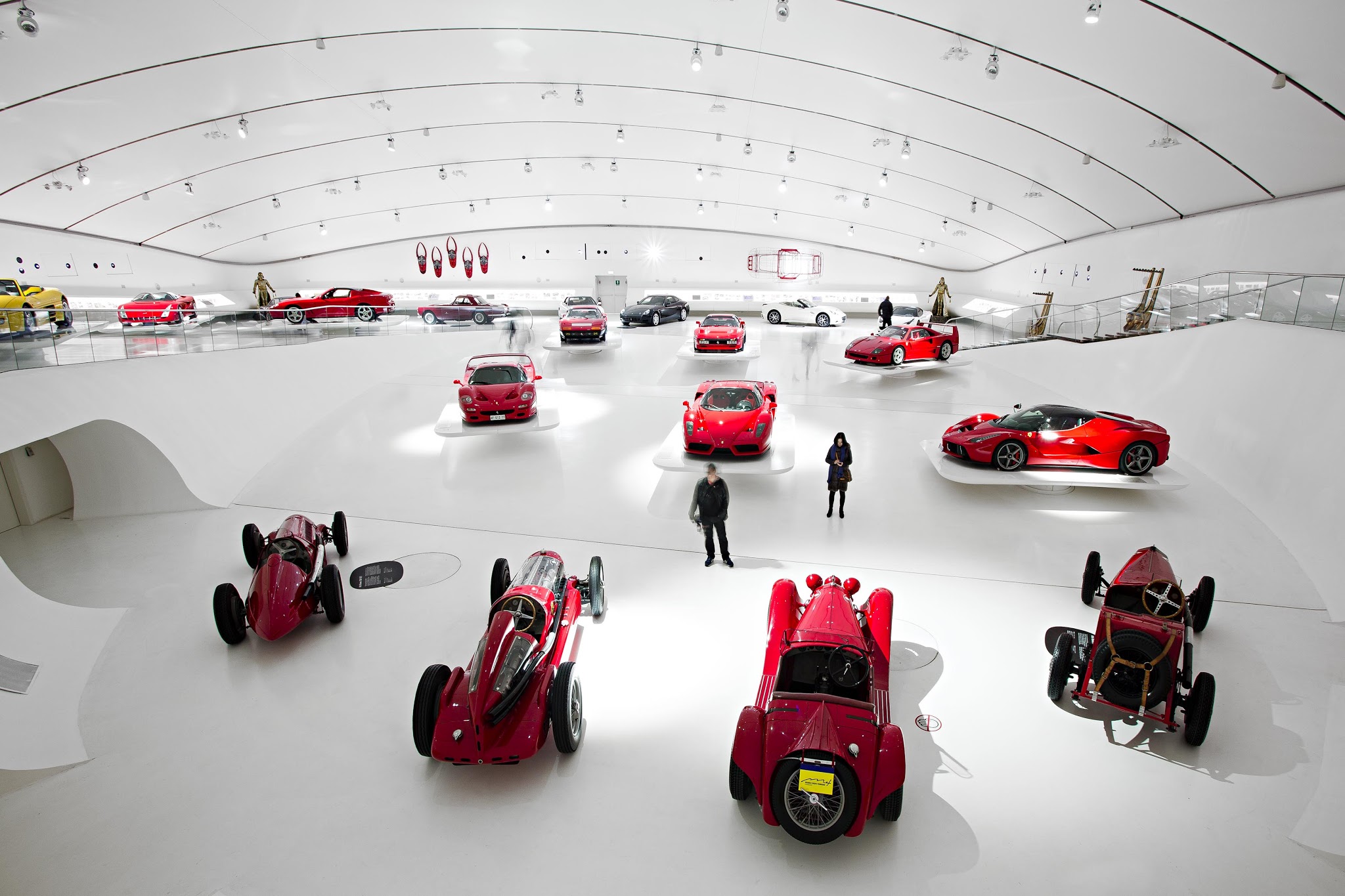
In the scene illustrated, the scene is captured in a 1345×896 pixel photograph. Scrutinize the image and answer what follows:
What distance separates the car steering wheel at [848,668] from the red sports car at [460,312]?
1871 centimetres

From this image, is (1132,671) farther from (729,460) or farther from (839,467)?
(729,460)

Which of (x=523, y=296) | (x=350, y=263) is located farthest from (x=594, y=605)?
(x=350, y=263)

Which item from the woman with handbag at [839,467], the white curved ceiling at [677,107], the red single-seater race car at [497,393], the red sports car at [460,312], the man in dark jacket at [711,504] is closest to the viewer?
the man in dark jacket at [711,504]

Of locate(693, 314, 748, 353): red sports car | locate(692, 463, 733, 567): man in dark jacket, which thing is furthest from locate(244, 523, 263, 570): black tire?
locate(693, 314, 748, 353): red sports car

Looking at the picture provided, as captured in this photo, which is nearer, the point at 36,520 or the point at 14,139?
the point at 36,520

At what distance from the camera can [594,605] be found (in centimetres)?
632

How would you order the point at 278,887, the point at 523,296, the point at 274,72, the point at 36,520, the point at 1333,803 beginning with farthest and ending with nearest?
the point at 523,296, the point at 274,72, the point at 36,520, the point at 1333,803, the point at 278,887

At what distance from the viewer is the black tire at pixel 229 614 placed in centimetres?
592

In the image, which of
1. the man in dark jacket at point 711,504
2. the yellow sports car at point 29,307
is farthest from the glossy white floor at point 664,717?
the yellow sports car at point 29,307

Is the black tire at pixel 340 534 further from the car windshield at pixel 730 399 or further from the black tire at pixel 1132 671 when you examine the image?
the black tire at pixel 1132 671

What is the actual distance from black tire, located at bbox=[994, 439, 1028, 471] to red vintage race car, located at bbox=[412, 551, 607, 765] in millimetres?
6964

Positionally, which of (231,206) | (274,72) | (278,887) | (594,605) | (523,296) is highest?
(274,72)

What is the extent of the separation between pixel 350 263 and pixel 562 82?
19.7 m

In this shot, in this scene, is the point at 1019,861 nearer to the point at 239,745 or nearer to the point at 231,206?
the point at 239,745
